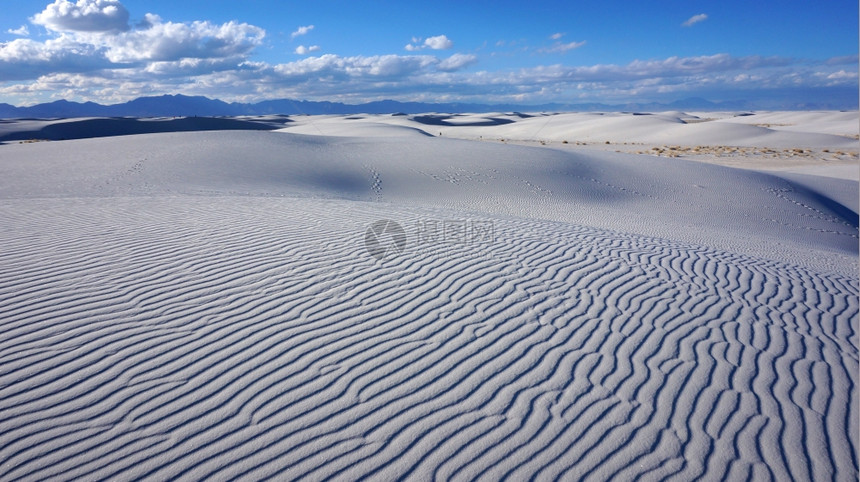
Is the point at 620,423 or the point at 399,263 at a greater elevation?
the point at 399,263

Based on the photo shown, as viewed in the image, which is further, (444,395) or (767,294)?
(767,294)

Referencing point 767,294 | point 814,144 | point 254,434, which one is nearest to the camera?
point 254,434

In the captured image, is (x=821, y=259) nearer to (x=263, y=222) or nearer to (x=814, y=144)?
(x=263, y=222)

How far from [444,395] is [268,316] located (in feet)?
6.25

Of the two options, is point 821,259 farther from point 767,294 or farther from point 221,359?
point 221,359

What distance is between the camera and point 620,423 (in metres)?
3.40

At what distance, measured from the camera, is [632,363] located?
4.12 metres

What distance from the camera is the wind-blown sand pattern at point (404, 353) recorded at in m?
3.08

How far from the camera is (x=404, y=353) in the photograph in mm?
4113

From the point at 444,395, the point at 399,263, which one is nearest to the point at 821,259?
the point at 399,263

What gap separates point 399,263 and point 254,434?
3.26m

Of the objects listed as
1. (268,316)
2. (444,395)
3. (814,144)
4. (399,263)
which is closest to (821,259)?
(399,263)

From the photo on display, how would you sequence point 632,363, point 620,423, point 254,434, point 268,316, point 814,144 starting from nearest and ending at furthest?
point 254,434
point 620,423
point 632,363
point 268,316
point 814,144

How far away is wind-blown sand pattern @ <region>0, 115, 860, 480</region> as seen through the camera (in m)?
3.08
